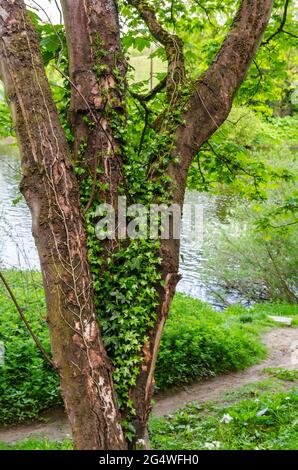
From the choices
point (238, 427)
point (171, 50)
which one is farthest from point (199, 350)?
point (171, 50)

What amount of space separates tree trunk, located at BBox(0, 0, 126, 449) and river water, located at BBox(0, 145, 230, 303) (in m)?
9.19

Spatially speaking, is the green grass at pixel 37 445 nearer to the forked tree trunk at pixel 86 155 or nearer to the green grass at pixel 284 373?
the forked tree trunk at pixel 86 155

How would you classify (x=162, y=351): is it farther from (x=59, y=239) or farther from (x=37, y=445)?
(x=59, y=239)

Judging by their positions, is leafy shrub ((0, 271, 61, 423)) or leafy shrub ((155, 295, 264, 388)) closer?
leafy shrub ((0, 271, 61, 423))

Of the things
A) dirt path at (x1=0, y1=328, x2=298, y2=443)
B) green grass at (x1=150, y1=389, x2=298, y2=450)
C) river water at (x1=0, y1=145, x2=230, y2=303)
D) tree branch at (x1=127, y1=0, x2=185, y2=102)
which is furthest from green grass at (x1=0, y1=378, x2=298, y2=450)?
river water at (x1=0, y1=145, x2=230, y2=303)

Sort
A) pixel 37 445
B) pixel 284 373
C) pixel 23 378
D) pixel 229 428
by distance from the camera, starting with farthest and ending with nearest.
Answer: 1. pixel 284 373
2. pixel 23 378
3. pixel 37 445
4. pixel 229 428

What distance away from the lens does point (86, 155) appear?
3639mm

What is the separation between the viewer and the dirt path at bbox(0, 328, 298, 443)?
18.3 feet

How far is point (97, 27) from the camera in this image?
3.78 meters

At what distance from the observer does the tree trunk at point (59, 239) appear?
9.40ft

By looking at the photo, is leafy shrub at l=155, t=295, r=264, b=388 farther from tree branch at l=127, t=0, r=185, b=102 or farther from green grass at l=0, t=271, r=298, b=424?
tree branch at l=127, t=0, r=185, b=102

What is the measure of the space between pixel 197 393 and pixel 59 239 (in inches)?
185
